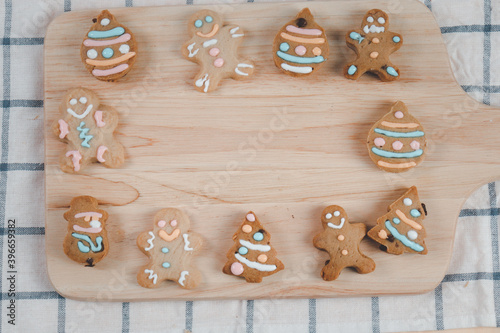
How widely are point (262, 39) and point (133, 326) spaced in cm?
94

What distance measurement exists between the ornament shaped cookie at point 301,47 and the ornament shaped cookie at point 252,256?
18.7 inches

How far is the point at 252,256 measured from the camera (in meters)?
1.51

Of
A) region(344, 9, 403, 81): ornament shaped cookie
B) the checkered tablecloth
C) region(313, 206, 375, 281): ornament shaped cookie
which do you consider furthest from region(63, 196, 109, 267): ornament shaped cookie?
region(344, 9, 403, 81): ornament shaped cookie

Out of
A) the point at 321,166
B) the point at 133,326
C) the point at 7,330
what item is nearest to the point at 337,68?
the point at 321,166

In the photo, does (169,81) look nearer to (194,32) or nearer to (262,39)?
(194,32)

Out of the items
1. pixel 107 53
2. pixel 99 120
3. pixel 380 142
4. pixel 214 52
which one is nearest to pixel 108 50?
pixel 107 53

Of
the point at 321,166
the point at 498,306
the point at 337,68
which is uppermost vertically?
the point at 337,68

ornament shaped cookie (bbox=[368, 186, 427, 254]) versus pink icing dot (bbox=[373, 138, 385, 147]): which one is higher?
pink icing dot (bbox=[373, 138, 385, 147])

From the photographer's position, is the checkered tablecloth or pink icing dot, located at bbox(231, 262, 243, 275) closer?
pink icing dot, located at bbox(231, 262, 243, 275)

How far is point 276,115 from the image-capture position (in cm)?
160

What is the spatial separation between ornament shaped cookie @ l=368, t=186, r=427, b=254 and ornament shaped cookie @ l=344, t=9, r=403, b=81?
0.38m

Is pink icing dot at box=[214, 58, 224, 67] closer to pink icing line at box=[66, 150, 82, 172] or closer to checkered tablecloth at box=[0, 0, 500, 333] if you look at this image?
checkered tablecloth at box=[0, 0, 500, 333]

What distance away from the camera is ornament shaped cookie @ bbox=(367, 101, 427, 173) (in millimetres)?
1542

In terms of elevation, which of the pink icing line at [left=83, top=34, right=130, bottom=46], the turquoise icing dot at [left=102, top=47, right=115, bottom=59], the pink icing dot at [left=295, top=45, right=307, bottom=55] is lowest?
the turquoise icing dot at [left=102, top=47, right=115, bottom=59]
